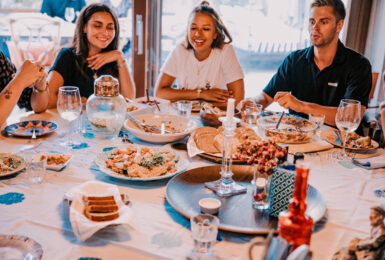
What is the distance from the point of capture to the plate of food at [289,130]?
5.42 ft

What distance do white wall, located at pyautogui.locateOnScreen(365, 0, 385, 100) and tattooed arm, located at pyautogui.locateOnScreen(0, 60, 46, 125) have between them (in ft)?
12.4

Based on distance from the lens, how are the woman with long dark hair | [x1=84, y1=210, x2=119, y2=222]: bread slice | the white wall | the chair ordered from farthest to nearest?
the chair, the white wall, the woman with long dark hair, [x1=84, y1=210, x2=119, y2=222]: bread slice

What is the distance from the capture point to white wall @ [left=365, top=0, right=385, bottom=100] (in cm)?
422

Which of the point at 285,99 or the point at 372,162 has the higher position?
the point at 285,99

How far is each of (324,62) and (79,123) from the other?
1.69m

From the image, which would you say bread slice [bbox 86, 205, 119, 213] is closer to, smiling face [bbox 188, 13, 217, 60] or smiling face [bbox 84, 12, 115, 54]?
smiling face [bbox 84, 12, 115, 54]

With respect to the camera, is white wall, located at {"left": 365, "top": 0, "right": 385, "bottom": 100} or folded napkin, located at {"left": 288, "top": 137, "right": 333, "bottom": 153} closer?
folded napkin, located at {"left": 288, "top": 137, "right": 333, "bottom": 153}

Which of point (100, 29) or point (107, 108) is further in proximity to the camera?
point (100, 29)

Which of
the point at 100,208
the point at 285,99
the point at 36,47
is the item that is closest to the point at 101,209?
the point at 100,208

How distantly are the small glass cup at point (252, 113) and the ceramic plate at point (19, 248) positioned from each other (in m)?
1.27

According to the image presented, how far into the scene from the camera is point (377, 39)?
14.1ft

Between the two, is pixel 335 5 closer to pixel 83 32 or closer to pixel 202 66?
pixel 202 66

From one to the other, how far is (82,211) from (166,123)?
89 cm

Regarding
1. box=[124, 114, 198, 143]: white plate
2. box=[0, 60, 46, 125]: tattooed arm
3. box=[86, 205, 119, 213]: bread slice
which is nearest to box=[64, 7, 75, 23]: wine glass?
box=[0, 60, 46, 125]: tattooed arm
